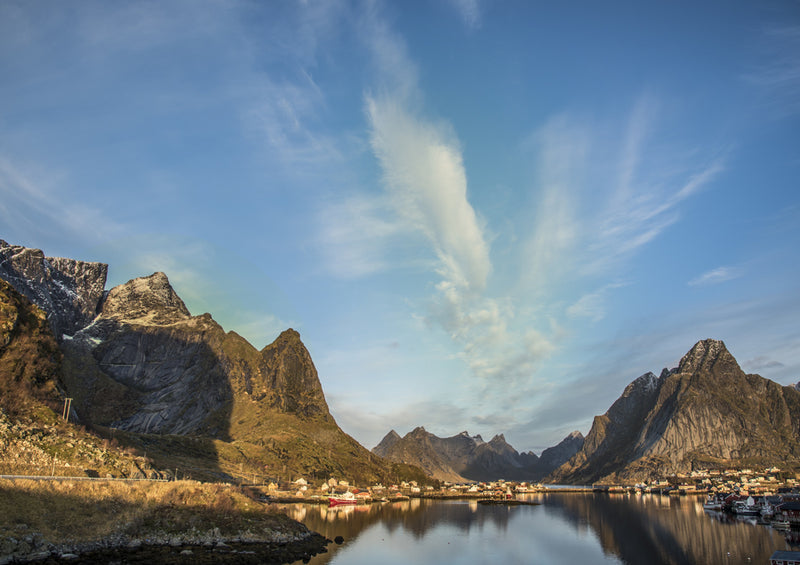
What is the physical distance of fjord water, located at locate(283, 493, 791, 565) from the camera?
72125 mm

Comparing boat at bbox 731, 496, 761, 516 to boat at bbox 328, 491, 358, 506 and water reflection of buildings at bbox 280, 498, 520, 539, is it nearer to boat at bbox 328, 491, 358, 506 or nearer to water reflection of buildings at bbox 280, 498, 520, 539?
water reflection of buildings at bbox 280, 498, 520, 539

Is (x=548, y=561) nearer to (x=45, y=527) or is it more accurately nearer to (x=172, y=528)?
(x=172, y=528)

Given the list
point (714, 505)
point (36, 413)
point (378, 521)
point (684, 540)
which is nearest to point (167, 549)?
point (36, 413)

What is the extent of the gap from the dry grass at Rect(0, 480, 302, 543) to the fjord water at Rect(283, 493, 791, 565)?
13.9m

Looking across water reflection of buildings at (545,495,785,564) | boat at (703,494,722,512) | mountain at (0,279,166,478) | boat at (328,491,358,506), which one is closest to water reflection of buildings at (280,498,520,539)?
boat at (328,491,358,506)

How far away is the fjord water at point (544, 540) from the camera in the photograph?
72125 mm

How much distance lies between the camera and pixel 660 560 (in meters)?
70.2

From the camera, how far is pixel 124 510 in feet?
182

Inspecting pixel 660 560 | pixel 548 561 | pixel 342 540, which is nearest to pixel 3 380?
pixel 342 540

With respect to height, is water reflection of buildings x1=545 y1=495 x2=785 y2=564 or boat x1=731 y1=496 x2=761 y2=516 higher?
boat x1=731 y1=496 x2=761 y2=516

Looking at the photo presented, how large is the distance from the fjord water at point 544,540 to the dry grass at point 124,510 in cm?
1395

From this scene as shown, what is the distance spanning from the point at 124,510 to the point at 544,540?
78541 mm

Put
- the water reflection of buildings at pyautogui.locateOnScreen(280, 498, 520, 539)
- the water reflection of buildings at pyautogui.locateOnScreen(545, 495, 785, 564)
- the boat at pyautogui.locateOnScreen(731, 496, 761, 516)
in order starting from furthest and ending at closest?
the boat at pyautogui.locateOnScreen(731, 496, 761, 516), the water reflection of buildings at pyautogui.locateOnScreen(280, 498, 520, 539), the water reflection of buildings at pyautogui.locateOnScreen(545, 495, 785, 564)

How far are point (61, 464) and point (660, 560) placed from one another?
85855 mm
